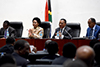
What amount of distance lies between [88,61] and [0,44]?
143 inches

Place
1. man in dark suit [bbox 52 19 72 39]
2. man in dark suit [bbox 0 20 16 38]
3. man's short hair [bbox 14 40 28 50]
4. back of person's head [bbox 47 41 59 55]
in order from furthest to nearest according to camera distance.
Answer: man in dark suit [bbox 0 20 16 38], man in dark suit [bbox 52 19 72 39], back of person's head [bbox 47 41 59 55], man's short hair [bbox 14 40 28 50]

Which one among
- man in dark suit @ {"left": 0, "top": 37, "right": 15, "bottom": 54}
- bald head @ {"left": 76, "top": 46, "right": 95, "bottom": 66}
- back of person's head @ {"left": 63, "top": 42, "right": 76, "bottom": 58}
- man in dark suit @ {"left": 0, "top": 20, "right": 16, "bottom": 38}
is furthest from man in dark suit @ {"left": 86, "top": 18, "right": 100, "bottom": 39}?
bald head @ {"left": 76, "top": 46, "right": 95, "bottom": 66}

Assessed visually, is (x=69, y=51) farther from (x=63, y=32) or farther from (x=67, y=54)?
(x=63, y=32)

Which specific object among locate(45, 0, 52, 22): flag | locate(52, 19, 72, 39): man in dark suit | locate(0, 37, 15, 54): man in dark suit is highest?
locate(45, 0, 52, 22): flag

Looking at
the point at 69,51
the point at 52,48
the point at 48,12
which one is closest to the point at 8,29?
the point at 48,12

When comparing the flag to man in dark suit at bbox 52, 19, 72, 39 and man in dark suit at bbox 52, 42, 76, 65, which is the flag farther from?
man in dark suit at bbox 52, 42, 76, 65

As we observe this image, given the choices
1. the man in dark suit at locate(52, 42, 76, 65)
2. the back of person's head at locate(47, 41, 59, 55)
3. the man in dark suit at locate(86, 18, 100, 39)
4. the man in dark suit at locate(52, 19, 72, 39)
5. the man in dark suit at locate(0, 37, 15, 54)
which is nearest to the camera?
the man in dark suit at locate(52, 42, 76, 65)

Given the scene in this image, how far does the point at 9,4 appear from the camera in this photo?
26.2ft

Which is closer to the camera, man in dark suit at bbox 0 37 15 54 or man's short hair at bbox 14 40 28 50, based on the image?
man's short hair at bbox 14 40 28 50

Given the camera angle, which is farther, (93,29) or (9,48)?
(93,29)

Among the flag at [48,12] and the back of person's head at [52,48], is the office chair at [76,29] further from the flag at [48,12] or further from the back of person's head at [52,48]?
the back of person's head at [52,48]

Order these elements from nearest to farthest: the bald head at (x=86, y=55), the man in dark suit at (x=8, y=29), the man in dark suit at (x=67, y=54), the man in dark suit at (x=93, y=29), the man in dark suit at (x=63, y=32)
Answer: the bald head at (x=86, y=55), the man in dark suit at (x=67, y=54), the man in dark suit at (x=63, y=32), the man in dark suit at (x=93, y=29), the man in dark suit at (x=8, y=29)

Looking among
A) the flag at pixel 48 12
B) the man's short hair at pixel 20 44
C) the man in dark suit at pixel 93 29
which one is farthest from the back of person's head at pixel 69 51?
the flag at pixel 48 12

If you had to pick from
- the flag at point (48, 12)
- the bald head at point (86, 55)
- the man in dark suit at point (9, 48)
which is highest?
the flag at point (48, 12)
